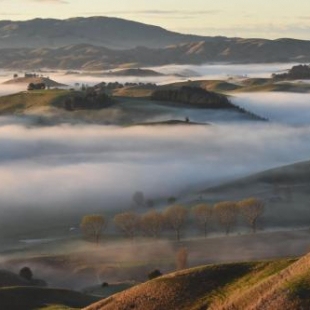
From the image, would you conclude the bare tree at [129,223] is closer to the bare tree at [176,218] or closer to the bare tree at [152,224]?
the bare tree at [152,224]

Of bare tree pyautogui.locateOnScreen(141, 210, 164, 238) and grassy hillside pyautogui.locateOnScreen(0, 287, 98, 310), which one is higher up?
grassy hillside pyautogui.locateOnScreen(0, 287, 98, 310)

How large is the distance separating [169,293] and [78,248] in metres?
104

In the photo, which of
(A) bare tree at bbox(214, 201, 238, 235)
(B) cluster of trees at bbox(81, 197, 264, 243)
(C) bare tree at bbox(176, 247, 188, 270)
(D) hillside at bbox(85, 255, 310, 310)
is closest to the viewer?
(D) hillside at bbox(85, 255, 310, 310)

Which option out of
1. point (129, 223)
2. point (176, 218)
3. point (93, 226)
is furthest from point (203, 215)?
point (93, 226)

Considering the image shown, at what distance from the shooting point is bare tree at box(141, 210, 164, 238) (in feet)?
538

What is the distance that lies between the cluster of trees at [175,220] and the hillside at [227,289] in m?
98.5

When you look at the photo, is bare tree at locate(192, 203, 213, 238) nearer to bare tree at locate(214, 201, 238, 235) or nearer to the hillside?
bare tree at locate(214, 201, 238, 235)

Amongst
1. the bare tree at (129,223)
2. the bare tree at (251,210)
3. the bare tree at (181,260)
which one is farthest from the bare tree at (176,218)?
the bare tree at (181,260)

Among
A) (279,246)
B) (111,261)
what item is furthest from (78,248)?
(279,246)

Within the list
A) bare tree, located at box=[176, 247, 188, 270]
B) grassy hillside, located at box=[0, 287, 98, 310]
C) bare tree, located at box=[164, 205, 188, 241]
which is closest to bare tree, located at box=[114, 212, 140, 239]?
bare tree, located at box=[164, 205, 188, 241]

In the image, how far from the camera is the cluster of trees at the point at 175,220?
16538cm

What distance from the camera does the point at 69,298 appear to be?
97.3 m

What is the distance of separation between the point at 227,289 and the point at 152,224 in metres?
104

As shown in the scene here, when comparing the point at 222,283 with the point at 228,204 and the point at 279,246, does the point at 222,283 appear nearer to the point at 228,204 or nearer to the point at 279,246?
the point at 279,246
